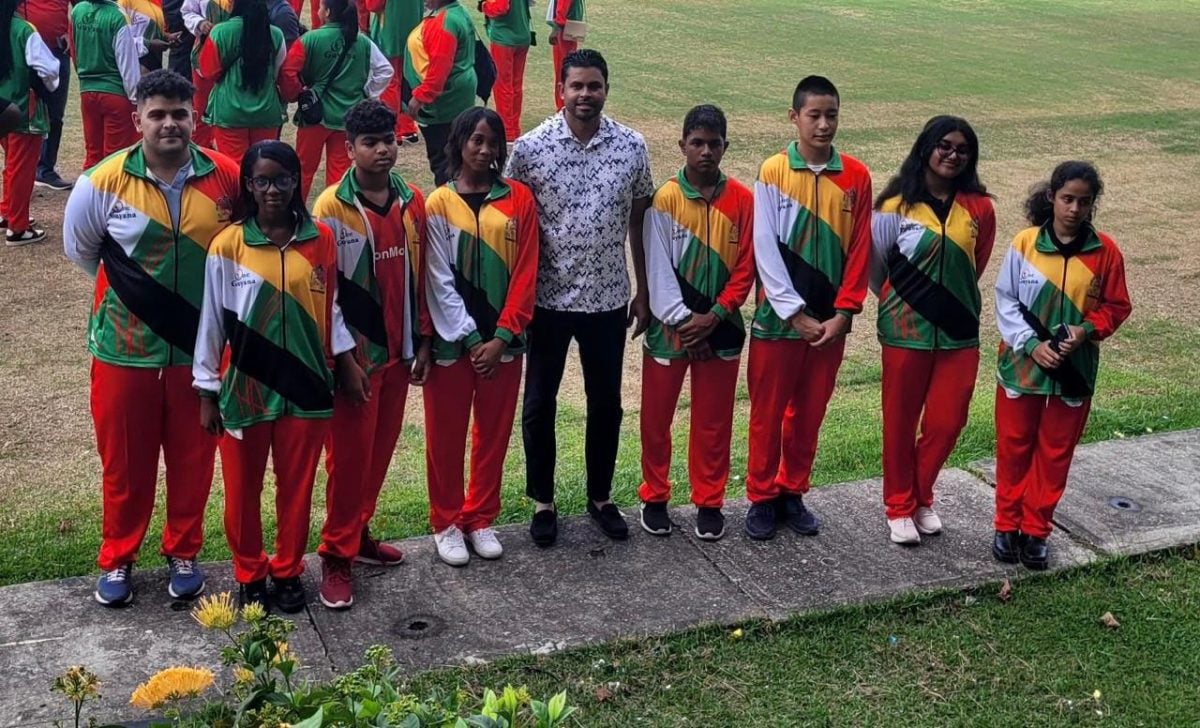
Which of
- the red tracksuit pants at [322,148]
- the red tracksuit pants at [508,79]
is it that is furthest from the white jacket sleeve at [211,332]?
the red tracksuit pants at [508,79]

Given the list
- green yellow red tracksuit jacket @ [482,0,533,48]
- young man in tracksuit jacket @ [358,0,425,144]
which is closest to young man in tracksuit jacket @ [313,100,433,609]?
young man in tracksuit jacket @ [358,0,425,144]

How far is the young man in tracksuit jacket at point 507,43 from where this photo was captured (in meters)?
11.8

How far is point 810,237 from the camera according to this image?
5227mm

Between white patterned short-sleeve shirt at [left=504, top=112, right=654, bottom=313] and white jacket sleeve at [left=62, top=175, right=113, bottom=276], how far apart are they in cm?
147

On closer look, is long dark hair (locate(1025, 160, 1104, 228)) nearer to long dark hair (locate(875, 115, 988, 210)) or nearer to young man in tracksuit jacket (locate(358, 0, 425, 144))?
long dark hair (locate(875, 115, 988, 210))

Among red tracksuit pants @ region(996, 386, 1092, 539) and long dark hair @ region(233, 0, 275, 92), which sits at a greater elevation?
long dark hair @ region(233, 0, 275, 92)

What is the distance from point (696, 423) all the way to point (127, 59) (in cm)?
548

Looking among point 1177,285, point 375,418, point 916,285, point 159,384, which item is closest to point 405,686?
point 375,418

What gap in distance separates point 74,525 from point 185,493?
37.0 inches

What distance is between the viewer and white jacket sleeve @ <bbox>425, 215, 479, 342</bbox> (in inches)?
193

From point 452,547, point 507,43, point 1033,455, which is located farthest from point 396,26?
point 1033,455

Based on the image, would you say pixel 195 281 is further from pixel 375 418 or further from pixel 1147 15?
pixel 1147 15

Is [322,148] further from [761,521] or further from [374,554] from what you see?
[761,521]

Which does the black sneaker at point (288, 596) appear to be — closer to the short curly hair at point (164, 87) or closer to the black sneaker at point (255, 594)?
the black sneaker at point (255, 594)
